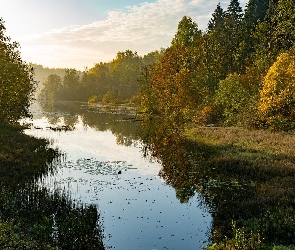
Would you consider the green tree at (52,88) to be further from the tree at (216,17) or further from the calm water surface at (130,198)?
the calm water surface at (130,198)

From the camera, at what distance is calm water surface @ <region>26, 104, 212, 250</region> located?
15.1 meters

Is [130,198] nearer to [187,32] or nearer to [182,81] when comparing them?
[182,81]

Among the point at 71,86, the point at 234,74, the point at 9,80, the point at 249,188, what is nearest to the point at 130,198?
the point at 249,188

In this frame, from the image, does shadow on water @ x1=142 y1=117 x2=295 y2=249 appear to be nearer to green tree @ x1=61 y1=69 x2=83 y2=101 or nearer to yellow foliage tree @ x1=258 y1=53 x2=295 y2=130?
yellow foliage tree @ x1=258 y1=53 x2=295 y2=130

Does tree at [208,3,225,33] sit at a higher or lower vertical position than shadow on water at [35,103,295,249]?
higher

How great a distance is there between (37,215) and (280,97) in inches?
1345

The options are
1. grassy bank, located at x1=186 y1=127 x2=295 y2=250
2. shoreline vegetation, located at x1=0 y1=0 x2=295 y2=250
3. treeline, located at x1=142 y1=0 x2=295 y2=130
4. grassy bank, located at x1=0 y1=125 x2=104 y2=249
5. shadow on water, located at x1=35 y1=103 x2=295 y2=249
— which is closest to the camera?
grassy bank, located at x1=0 y1=125 x2=104 y2=249

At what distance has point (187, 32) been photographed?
66438mm

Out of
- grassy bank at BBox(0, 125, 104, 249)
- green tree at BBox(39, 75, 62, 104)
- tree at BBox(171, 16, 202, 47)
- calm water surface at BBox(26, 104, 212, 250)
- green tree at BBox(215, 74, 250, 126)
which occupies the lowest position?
calm water surface at BBox(26, 104, 212, 250)

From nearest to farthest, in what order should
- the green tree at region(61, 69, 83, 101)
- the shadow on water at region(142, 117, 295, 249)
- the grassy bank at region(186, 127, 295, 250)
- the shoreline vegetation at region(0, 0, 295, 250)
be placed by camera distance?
the grassy bank at region(186, 127, 295, 250) < the shadow on water at region(142, 117, 295, 249) < the shoreline vegetation at region(0, 0, 295, 250) < the green tree at region(61, 69, 83, 101)

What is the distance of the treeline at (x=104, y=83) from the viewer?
13388 centimetres

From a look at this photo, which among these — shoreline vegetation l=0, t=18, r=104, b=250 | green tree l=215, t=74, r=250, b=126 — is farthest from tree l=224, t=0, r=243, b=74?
shoreline vegetation l=0, t=18, r=104, b=250

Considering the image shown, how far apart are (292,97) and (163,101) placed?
2737 cm

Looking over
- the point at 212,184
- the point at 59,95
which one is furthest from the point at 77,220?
the point at 59,95
